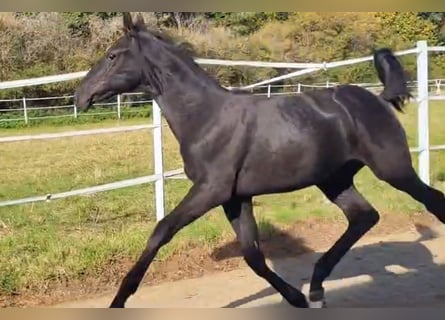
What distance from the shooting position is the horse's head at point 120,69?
121 inches

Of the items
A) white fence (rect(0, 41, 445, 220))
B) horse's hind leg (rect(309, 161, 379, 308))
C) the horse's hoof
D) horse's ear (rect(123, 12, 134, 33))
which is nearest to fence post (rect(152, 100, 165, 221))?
white fence (rect(0, 41, 445, 220))

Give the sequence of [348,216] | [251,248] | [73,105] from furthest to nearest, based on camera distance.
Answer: [73,105]
[348,216]
[251,248]

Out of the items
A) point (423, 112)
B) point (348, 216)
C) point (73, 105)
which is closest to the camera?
point (348, 216)

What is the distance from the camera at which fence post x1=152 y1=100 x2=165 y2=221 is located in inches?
155

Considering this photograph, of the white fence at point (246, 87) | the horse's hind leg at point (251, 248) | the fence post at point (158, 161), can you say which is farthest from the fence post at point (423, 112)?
the fence post at point (158, 161)

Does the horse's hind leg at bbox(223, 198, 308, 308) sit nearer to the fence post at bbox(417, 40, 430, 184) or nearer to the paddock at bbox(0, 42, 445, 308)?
the paddock at bbox(0, 42, 445, 308)

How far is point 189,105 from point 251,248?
723mm

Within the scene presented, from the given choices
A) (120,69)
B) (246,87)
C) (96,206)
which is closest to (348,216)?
(246,87)

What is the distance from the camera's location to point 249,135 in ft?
10.2

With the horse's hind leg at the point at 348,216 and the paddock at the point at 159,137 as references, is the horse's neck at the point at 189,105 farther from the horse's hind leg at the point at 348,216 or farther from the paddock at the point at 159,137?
the horse's hind leg at the point at 348,216

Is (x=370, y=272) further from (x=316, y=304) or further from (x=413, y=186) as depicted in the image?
(x=413, y=186)

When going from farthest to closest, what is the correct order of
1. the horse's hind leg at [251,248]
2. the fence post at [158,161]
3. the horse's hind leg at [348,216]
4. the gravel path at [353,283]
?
1. the fence post at [158,161]
2. the gravel path at [353,283]
3. the horse's hind leg at [348,216]
4. the horse's hind leg at [251,248]

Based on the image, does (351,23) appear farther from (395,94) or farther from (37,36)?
(37,36)

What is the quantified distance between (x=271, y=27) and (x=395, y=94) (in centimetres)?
81
